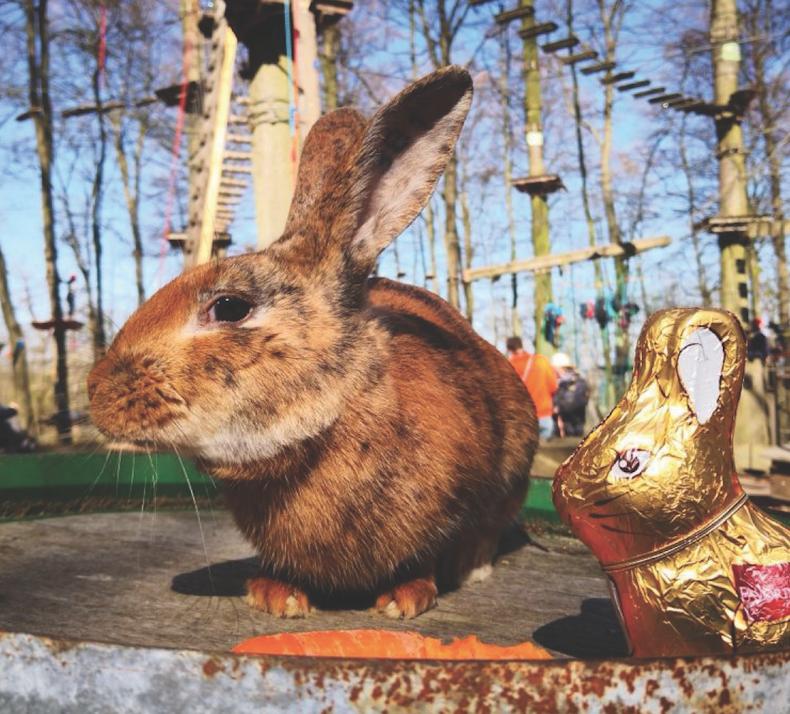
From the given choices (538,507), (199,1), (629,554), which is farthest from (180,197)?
(629,554)

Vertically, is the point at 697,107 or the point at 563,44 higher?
the point at 563,44

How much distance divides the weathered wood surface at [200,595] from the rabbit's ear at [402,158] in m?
0.70

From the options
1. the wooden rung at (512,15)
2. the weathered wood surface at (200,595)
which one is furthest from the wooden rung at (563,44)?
the weathered wood surface at (200,595)

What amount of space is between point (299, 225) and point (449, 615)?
836 mm

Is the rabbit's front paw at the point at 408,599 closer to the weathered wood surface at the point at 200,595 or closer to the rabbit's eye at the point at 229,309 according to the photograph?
the weathered wood surface at the point at 200,595

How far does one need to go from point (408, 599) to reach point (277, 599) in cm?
25

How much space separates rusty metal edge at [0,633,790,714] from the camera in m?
0.68

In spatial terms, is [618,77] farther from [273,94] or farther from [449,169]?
[273,94]

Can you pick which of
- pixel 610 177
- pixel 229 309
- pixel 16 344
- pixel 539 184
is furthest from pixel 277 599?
pixel 610 177

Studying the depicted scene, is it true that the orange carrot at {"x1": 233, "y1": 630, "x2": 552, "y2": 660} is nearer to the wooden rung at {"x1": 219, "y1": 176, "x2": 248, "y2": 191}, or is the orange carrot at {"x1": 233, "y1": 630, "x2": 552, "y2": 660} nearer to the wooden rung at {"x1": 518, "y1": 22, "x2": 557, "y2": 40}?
the wooden rung at {"x1": 219, "y1": 176, "x2": 248, "y2": 191}

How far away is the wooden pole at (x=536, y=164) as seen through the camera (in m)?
13.0

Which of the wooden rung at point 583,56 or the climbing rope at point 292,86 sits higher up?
the wooden rung at point 583,56

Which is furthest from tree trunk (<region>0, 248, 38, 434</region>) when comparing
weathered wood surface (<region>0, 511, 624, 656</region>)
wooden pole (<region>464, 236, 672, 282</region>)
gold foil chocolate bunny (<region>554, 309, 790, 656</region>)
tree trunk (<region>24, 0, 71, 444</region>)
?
gold foil chocolate bunny (<region>554, 309, 790, 656</region>)

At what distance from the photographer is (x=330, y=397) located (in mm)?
1496
